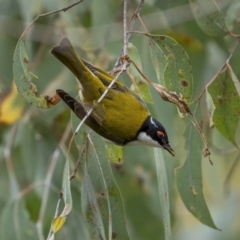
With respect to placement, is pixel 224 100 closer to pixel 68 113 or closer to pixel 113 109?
pixel 113 109

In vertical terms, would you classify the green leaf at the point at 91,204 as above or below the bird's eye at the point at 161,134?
below

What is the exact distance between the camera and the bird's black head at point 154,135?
7.84ft

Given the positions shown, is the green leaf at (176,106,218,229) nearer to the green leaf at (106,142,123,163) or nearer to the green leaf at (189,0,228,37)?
the green leaf at (106,142,123,163)

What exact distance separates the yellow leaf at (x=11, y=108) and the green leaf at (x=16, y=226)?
62cm

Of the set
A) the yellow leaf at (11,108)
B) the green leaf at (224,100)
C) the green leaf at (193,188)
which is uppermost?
the green leaf at (224,100)

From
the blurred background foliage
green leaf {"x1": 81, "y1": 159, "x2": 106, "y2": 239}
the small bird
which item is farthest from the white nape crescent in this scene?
the blurred background foliage

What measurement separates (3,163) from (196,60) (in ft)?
3.55

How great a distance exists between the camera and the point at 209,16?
2490mm

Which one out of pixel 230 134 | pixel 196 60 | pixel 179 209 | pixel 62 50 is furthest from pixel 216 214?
pixel 62 50

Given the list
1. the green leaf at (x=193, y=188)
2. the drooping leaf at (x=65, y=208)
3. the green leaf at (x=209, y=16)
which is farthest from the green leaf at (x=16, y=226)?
the green leaf at (x=209, y=16)

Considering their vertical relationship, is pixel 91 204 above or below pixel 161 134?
below

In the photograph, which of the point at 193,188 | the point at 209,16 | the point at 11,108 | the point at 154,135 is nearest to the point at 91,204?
the point at 154,135

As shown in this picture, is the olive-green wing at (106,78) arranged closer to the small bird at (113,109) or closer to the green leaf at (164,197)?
the small bird at (113,109)

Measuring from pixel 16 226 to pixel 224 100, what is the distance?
1.03 m
